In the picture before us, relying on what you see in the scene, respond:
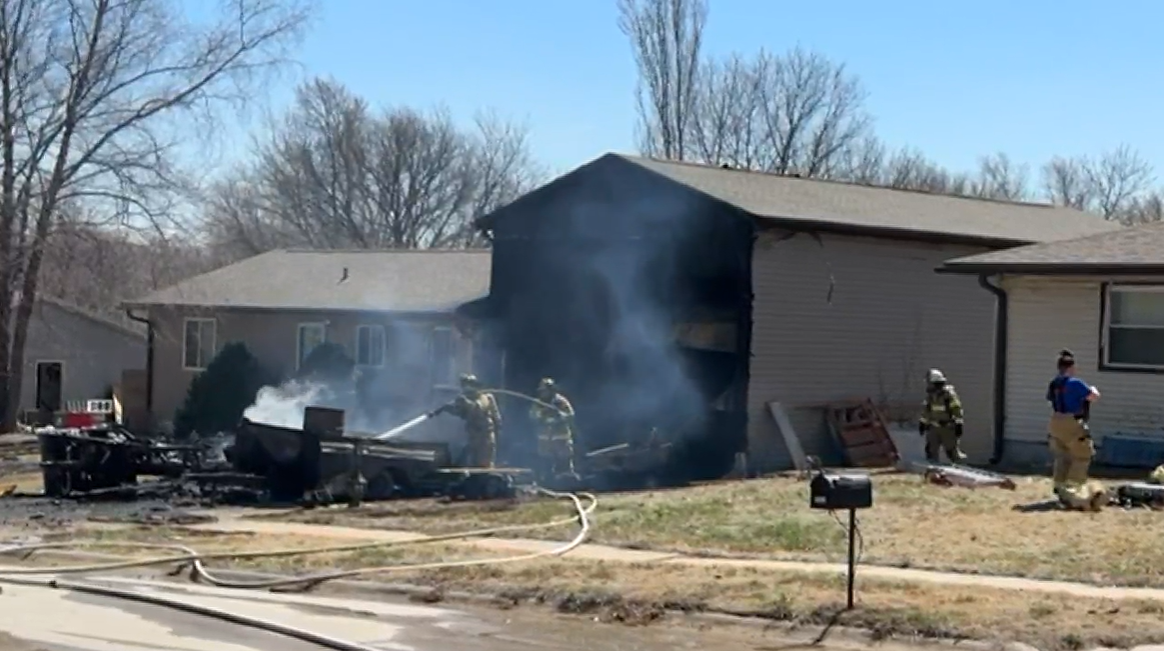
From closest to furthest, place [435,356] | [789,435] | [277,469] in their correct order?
[277,469]
[789,435]
[435,356]

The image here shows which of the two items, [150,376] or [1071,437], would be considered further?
[150,376]

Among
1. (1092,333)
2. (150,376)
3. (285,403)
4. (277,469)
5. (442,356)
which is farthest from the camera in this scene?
(150,376)

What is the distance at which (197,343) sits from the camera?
1630 inches

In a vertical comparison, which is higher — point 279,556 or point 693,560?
point 693,560

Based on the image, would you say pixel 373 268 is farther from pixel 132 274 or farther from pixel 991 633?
pixel 991 633

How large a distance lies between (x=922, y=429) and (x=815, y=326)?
3.14m

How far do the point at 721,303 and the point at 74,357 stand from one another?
1425 inches

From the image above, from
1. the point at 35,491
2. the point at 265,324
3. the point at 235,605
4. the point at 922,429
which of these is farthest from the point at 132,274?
the point at 235,605

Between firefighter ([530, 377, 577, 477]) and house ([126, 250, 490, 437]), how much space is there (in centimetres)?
808

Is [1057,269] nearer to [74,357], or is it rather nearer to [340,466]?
[340,466]

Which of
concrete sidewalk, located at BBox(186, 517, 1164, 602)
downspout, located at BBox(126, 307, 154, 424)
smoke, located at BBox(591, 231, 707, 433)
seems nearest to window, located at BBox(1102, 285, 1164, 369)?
smoke, located at BBox(591, 231, 707, 433)

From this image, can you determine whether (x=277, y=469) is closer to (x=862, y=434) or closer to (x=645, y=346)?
(x=645, y=346)

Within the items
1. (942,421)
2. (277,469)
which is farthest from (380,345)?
(942,421)

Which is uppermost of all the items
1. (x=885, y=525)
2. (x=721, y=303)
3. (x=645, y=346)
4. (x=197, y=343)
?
(x=721, y=303)
